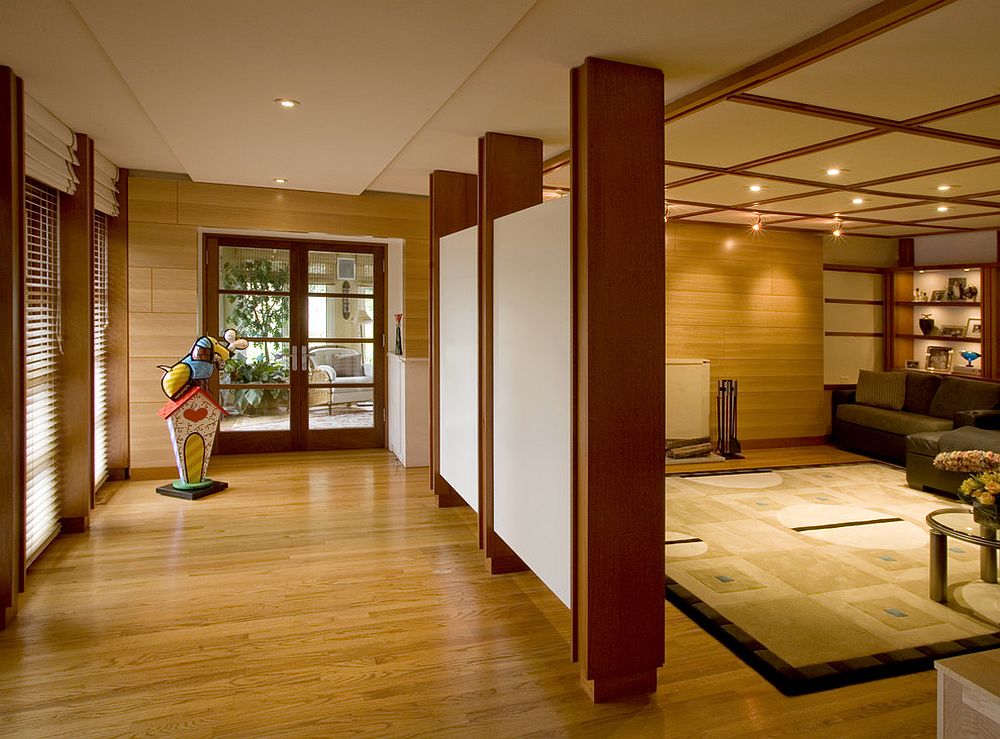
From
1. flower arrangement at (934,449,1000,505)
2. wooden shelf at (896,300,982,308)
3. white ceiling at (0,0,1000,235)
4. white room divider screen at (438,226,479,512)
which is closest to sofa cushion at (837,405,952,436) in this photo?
wooden shelf at (896,300,982,308)

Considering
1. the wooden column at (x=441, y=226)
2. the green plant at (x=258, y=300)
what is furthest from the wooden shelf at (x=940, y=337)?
the green plant at (x=258, y=300)

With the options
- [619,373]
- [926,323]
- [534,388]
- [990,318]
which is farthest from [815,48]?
[926,323]

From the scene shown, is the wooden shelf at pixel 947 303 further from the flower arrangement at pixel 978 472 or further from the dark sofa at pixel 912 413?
the flower arrangement at pixel 978 472

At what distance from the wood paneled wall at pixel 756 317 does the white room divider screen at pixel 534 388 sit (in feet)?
13.8

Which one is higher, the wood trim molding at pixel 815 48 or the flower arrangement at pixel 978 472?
the wood trim molding at pixel 815 48

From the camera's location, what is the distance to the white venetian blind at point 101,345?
5.34 m

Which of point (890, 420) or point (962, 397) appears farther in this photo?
point (890, 420)

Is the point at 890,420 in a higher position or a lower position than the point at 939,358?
lower

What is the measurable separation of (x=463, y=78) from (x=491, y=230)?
935mm

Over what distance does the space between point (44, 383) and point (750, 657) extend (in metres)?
4.25

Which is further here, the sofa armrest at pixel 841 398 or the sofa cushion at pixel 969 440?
the sofa armrest at pixel 841 398

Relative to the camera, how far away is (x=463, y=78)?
314cm

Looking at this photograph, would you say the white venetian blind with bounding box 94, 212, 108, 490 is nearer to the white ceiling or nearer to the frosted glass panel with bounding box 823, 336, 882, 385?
the white ceiling

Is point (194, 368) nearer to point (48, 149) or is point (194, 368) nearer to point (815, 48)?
point (48, 149)
